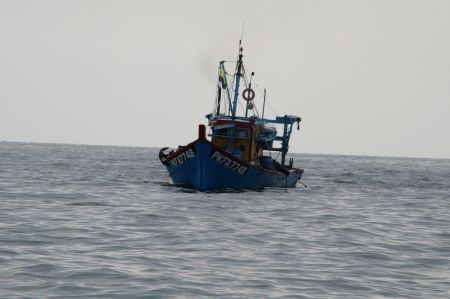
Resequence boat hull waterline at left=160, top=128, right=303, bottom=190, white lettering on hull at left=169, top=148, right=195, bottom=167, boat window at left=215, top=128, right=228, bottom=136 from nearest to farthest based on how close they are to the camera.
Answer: boat hull waterline at left=160, top=128, right=303, bottom=190 < white lettering on hull at left=169, top=148, right=195, bottom=167 < boat window at left=215, top=128, right=228, bottom=136

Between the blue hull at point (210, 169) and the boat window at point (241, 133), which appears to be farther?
the boat window at point (241, 133)

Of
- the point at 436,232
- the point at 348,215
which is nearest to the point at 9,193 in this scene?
the point at 348,215

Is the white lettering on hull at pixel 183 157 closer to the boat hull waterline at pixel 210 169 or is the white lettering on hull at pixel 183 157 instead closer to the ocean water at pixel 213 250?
the boat hull waterline at pixel 210 169

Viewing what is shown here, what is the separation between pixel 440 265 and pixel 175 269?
5.60m

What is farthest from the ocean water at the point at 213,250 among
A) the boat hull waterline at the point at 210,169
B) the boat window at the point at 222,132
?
the boat window at the point at 222,132

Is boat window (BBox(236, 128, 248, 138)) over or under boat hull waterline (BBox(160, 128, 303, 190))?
over

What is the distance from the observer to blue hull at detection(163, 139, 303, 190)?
32.8 metres

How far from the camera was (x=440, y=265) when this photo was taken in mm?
14539

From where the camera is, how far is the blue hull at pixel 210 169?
32.8m

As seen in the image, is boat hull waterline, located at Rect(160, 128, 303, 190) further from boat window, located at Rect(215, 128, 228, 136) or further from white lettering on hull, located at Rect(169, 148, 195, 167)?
boat window, located at Rect(215, 128, 228, 136)

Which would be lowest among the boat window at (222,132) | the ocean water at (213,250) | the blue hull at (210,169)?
the ocean water at (213,250)

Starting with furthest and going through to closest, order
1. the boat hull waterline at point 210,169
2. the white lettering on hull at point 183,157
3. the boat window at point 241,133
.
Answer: the boat window at point 241,133, the white lettering on hull at point 183,157, the boat hull waterline at point 210,169

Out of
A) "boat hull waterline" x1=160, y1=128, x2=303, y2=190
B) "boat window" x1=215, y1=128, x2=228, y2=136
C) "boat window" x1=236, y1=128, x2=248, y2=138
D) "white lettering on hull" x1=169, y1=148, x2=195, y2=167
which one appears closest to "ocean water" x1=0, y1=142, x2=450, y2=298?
"boat hull waterline" x1=160, y1=128, x2=303, y2=190

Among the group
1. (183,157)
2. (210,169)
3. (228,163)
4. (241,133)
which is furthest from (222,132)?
(210,169)
